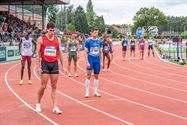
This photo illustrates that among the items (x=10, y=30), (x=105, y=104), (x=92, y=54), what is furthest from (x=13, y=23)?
(x=105, y=104)

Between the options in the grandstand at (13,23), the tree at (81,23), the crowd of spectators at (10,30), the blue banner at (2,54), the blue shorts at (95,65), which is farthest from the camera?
the tree at (81,23)

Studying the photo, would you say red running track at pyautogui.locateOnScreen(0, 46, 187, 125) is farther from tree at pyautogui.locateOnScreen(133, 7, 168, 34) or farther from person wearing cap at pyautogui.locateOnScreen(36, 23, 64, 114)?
tree at pyautogui.locateOnScreen(133, 7, 168, 34)

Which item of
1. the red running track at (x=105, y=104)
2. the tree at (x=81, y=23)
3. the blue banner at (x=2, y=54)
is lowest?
the red running track at (x=105, y=104)

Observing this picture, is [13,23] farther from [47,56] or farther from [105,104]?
[47,56]

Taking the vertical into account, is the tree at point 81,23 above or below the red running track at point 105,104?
above

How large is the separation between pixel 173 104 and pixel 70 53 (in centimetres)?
736

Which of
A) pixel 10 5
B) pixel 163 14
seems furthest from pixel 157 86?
pixel 163 14

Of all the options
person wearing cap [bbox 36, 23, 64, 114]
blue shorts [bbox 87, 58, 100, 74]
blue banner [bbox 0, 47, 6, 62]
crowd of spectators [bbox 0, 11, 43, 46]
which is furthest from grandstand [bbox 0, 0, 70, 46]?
person wearing cap [bbox 36, 23, 64, 114]

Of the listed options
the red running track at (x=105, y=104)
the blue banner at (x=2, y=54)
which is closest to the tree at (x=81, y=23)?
the blue banner at (x=2, y=54)

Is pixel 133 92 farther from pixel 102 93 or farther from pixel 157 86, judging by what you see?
pixel 157 86

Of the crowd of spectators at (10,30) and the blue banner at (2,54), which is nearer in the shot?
the blue banner at (2,54)

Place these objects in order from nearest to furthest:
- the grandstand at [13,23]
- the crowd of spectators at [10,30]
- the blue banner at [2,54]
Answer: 1. the blue banner at [2,54]
2. the crowd of spectators at [10,30]
3. the grandstand at [13,23]

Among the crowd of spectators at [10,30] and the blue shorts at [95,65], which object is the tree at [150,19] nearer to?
the crowd of spectators at [10,30]

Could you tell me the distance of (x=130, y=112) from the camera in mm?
9227
